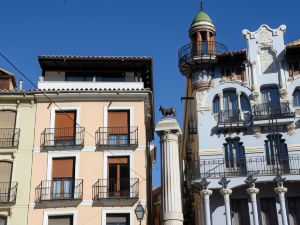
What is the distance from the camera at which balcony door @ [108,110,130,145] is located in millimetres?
28952

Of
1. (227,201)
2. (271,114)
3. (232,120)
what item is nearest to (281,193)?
(227,201)

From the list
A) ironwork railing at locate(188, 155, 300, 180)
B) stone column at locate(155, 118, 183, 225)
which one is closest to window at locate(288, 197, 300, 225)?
ironwork railing at locate(188, 155, 300, 180)

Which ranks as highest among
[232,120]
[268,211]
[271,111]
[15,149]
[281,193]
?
[271,111]

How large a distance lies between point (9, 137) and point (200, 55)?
12126 millimetres

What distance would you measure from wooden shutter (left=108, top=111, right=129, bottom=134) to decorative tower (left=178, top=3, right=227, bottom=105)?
14.9 ft

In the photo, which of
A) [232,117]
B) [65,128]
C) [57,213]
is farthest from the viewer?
[232,117]

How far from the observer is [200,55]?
104 feet

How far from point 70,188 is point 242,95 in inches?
450

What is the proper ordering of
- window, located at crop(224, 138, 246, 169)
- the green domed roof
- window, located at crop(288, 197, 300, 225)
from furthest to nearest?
the green domed roof → window, located at crop(224, 138, 246, 169) → window, located at crop(288, 197, 300, 225)

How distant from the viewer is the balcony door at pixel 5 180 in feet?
89.1

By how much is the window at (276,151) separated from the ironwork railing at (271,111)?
1.13 m

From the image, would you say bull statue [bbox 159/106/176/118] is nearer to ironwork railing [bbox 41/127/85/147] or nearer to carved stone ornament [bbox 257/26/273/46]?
ironwork railing [bbox 41/127/85/147]

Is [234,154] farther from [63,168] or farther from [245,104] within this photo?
[63,168]

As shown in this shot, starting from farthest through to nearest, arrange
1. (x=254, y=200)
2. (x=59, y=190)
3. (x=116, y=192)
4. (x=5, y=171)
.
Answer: (x=5, y=171) → (x=254, y=200) → (x=59, y=190) → (x=116, y=192)
